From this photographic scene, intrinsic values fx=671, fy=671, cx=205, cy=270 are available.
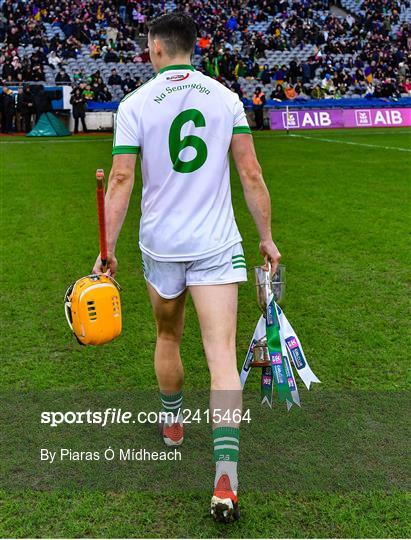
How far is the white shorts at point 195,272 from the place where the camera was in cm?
295

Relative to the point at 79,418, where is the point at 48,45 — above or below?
above

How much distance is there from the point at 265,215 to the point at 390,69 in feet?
113

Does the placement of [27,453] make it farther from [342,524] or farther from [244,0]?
[244,0]

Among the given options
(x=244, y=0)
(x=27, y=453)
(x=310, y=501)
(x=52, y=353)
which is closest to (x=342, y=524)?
(x=310, y=501)

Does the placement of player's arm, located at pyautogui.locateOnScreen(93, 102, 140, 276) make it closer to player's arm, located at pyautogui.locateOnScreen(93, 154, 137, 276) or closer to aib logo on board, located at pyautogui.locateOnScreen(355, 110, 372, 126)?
player's arm, located at pyautogui.locateOnScreen(93, 154, 137, 276)

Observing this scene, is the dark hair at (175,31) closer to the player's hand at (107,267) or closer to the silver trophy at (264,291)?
the player's hand at (107,267)

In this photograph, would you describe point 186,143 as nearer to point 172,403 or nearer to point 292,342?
point 292,342

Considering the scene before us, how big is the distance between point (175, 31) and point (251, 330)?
2957mm

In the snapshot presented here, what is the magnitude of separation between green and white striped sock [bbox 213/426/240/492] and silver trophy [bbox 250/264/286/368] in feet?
2.01

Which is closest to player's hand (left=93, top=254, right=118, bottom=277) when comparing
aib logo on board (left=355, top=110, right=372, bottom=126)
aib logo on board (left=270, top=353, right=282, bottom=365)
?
aib logo on board (left=270, top=353, right=282, bottom=365)

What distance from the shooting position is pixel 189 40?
2939 mm

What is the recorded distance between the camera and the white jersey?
2861mm

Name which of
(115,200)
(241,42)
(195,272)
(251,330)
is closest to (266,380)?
(195,272)

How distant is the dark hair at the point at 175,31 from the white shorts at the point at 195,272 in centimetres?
90
